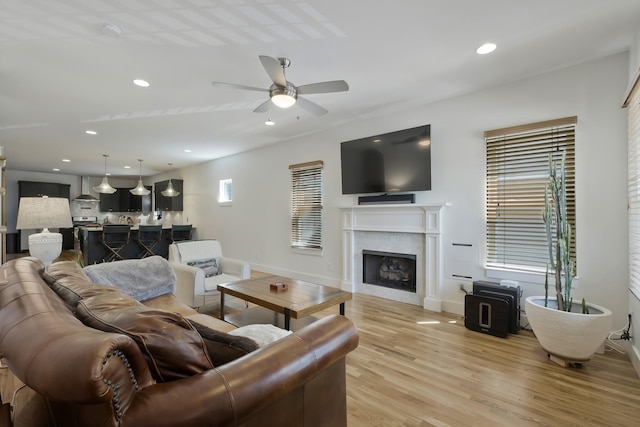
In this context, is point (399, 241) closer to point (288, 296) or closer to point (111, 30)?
point (288, 296)

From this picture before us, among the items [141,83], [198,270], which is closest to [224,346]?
[198,270]

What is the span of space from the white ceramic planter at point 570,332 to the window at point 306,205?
3.19 meters

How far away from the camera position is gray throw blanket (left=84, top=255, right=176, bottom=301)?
8.21 ft

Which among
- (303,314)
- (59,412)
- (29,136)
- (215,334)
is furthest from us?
(29,136)

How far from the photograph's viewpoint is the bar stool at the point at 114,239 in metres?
6.19

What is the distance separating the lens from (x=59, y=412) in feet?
3.03

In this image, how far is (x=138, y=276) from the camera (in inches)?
104

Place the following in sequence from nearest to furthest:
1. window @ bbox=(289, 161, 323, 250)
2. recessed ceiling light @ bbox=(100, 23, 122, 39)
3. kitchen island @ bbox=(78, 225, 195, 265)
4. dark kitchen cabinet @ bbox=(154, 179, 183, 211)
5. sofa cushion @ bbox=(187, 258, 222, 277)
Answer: recessed ceiling light @ bbox=(100, 23, 122, 39)
sofa cushion @ bbox=(187, 258, 222, 277)
window @ bbox=(289, 161, 323, 250)
kitchen island @ bbox=(78, 225, 195, 265)
dark kitchen cabinet @ bbox=(154, 179, 183, 211)

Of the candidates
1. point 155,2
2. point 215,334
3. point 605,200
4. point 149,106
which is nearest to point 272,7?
point 155,2

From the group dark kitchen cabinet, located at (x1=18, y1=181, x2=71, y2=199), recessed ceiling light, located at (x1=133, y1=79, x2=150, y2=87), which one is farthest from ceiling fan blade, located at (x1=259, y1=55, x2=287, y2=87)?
dark kitchen cabinet, located at (x1=18, y1=181, x2=71, y2=199)

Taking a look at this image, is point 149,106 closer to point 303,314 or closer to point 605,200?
point 303,314

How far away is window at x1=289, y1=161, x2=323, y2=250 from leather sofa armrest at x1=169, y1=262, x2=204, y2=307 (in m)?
2.25

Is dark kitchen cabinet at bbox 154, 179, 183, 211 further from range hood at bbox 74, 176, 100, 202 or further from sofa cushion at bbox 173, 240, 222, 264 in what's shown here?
sofa cushion at bbox 173, 240, 222, 264

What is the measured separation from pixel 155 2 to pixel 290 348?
2290 mm
